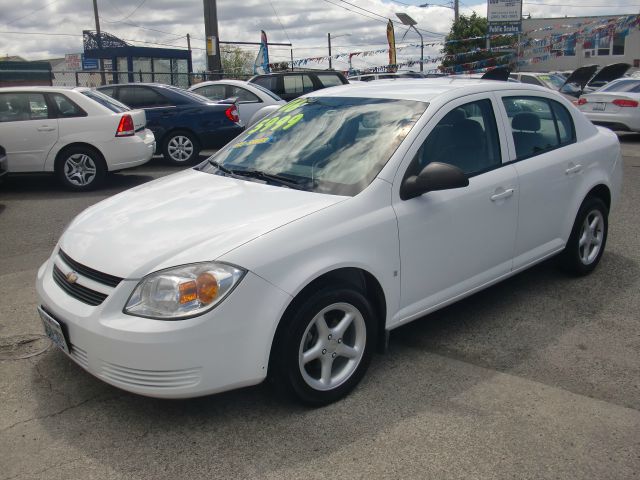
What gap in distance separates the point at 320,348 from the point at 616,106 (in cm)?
1323

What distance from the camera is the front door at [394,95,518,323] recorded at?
12.2 feet

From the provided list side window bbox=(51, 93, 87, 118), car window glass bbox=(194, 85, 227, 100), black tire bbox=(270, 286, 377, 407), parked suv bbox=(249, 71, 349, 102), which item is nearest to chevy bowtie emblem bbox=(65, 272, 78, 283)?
black tire bbox=(270, 286, 377, 407)

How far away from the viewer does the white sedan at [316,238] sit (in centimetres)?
300

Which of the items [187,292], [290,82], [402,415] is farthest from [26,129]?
[290,82]

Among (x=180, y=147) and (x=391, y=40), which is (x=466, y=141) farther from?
(x=391, y=40)

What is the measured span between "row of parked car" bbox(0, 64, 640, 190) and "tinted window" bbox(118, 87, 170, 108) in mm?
18

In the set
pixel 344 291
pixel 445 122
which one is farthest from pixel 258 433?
pixel 445 122

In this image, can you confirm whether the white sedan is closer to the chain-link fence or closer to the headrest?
the headrest

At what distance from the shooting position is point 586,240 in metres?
5.32

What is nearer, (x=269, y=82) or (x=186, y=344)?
(x=186, y=344)

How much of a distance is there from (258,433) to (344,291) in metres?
0.80

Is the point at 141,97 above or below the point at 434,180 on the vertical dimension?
above

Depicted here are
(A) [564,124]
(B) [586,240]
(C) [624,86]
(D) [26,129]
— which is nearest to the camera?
(A) [564,124]

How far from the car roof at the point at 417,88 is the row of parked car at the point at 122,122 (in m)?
0.85
